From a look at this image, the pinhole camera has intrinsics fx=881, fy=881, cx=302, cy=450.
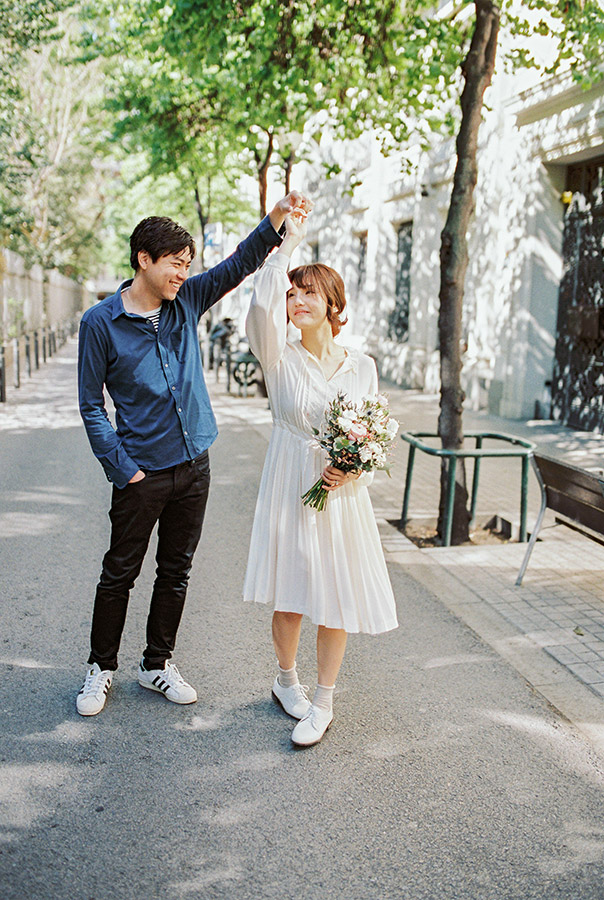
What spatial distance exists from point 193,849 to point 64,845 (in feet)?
1.41

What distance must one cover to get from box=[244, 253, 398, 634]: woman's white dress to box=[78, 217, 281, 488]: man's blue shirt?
0.39m

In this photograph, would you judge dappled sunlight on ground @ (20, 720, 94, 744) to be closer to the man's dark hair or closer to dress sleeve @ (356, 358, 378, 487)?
dress sleeve @ (356, 358, 378, 487)

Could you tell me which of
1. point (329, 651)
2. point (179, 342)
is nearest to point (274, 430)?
point (179, 342)

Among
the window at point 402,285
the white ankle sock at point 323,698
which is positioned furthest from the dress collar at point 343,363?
the window at point 402,285

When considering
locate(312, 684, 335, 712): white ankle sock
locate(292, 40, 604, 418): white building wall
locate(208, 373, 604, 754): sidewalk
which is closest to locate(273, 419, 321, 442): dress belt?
locate(312, 684, 335, 712): white ankle sock

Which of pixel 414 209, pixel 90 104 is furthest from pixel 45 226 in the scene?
pixel 414 209

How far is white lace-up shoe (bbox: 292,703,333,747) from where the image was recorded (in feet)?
11.9

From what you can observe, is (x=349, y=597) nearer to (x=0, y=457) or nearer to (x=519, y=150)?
(x=0, y=457)

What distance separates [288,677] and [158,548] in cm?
82

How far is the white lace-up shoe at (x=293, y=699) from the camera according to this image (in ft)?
12.7

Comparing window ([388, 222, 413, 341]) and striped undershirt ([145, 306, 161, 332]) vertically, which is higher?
window ([388, 222, 413, 341])

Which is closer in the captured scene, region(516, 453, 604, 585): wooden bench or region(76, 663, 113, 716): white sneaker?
region(76, 663, 113, 716): white sneaker

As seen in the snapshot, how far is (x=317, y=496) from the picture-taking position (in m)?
3.52

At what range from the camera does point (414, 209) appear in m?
18.9
